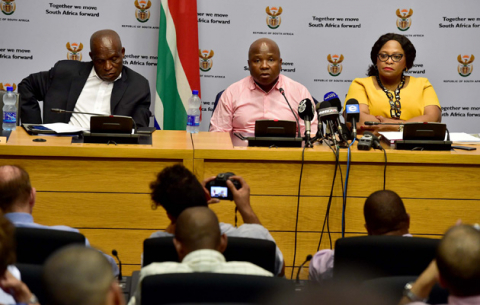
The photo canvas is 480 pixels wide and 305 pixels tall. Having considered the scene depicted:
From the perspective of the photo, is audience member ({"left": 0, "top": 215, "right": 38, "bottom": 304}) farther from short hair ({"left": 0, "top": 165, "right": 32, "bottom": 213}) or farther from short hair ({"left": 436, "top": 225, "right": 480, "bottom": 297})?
short hair ({"left": 436, "top": 225, "right": 480, "bottom": 297})

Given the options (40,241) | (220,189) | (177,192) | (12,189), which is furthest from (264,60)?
(40,241)

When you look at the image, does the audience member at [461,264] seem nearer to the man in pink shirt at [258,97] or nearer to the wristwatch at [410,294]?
the wristwatch at [410,294]

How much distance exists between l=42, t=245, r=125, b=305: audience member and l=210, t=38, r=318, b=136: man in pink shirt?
311 centimetres

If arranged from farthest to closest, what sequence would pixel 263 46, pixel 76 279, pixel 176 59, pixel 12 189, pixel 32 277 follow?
pixel 176 59 < pixel 263 46 < pixel 12 189 < pixel 32 277 < pixel 76 279

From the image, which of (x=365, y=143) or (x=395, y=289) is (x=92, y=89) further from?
(x=395, y=289)

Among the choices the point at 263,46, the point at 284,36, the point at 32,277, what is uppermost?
the point at 284,36

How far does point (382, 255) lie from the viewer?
2.00m

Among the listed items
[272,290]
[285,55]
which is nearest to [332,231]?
[272,290]

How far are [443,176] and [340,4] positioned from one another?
2.87 metres

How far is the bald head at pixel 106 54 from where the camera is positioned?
4473 mm

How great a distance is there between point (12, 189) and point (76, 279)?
109cm

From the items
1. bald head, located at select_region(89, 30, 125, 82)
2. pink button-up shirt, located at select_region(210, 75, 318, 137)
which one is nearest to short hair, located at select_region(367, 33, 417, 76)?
pink button-up shirt, located at select_region(210, 75, 318, 137)

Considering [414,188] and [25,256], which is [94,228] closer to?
[25,256]

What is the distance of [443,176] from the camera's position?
11.1 feet
